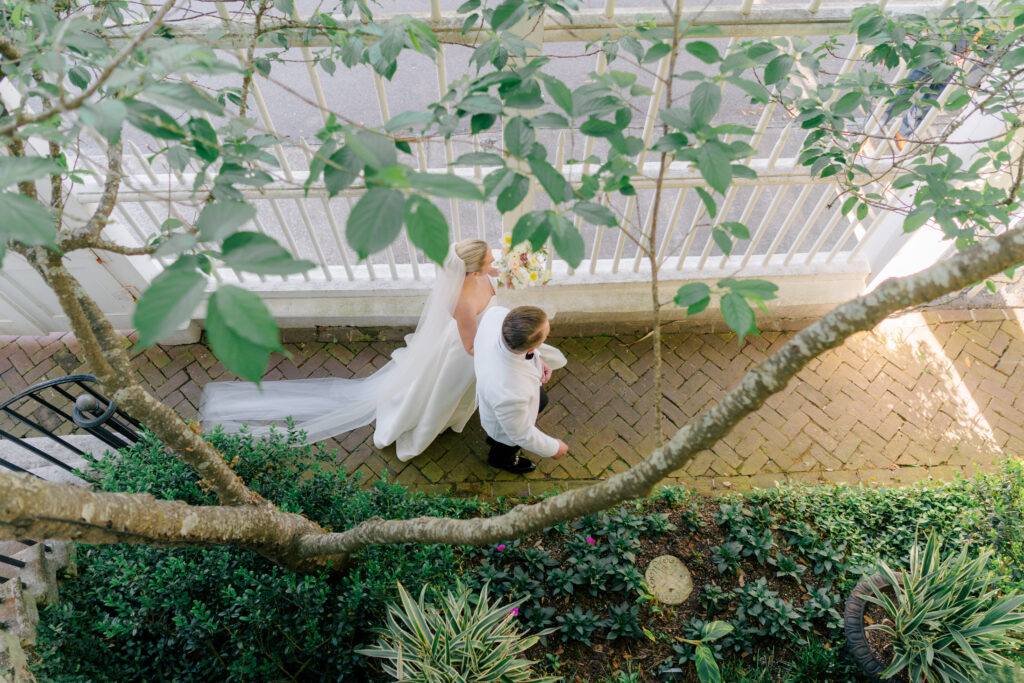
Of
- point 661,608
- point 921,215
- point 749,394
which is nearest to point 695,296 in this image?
point 749,394

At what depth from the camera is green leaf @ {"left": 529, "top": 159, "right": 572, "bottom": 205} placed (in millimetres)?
1639

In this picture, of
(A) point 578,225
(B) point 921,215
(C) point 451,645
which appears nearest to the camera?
(B) point 921,215

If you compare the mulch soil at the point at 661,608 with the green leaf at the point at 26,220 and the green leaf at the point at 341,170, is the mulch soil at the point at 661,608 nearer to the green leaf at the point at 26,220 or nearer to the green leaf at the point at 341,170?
the green leaf at the point at 341,170

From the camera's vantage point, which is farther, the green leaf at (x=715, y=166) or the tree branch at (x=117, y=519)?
the tree branch at (x=117, y=519)

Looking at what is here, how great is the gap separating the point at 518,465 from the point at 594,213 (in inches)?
126

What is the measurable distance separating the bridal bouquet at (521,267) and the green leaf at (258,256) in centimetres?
332

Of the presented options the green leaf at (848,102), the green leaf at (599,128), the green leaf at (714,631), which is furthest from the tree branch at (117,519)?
the green leaf at (848,102)

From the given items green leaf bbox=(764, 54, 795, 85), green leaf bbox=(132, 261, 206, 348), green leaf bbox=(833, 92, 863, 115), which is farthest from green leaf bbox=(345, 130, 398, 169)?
green leaf bbox=(833, 92, 863, 115)

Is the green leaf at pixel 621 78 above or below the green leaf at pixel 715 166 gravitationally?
above

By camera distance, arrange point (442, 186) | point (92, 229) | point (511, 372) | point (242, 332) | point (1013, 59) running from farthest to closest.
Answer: point (511, 372), point (1013, 59), point (92, 229), point (442, 186), point (242, 332)

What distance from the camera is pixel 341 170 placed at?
1301mm

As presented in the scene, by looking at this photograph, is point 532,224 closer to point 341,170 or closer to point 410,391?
point 341,170

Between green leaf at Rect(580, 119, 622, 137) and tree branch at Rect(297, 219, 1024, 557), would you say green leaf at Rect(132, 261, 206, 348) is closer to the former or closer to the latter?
green leaf at Rect(580, 119, 622, 137)

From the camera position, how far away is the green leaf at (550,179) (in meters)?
1.64
